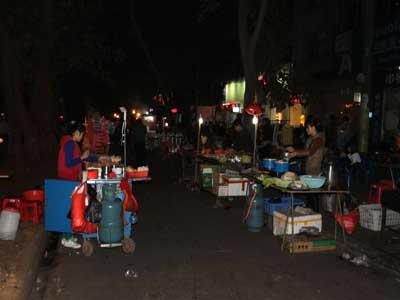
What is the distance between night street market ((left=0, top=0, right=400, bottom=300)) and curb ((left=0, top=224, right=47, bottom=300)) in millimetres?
33

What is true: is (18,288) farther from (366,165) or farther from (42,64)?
(42,64)

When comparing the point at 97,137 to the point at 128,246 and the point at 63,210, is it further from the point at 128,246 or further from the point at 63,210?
the point at 128,246

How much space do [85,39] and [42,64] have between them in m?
1.87

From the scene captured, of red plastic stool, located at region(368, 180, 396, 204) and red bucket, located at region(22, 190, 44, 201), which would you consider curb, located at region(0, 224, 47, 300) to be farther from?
red plastic stool, located at region(368, 180, 396, 204)

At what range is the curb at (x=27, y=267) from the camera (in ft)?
17.5

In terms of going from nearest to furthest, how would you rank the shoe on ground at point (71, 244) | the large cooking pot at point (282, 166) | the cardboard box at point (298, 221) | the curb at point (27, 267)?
1. the curb at point (27, 267)
2. the shoe on ground at point (71, 244)
3. the cardboard box at point (298, 221)
4. the large cooking pot at point (282, 166)

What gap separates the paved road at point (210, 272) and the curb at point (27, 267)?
0.25 m

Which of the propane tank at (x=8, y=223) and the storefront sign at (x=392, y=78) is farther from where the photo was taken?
the storefront sign at (x=392, y=78)

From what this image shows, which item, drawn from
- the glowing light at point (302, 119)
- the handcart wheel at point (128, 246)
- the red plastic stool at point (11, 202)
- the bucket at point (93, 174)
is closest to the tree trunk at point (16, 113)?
the red plastic stool at point (11, 202)

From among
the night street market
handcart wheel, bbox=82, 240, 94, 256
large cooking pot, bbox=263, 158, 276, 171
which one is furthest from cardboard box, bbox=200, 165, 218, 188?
handcart wheel, bbox=82, 240, 94, 256

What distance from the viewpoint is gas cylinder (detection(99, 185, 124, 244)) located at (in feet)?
22.3

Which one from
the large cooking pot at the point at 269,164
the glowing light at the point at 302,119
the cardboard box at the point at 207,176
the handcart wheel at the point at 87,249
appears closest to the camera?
the handcart wheel at the point at 87,249

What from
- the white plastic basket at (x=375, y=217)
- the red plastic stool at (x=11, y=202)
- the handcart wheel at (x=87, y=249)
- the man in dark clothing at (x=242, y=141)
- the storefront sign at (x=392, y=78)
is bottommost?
the handcart wheel at (x=87, y=249)

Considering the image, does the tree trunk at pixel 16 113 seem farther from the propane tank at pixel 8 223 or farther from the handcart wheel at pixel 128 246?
the handcart wheel at pixel 128 246
